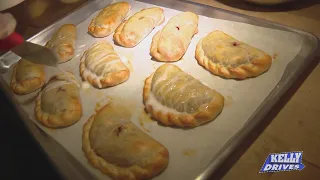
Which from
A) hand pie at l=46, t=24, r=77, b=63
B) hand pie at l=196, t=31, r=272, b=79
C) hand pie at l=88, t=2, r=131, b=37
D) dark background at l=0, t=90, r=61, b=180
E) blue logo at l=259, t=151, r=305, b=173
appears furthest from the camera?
hand pie at l=88, t=2, r=131, b=37

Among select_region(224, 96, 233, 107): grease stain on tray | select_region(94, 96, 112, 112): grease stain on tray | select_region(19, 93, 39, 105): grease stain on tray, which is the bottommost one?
select_region(224, 96, 233, 107): grease stain on tray

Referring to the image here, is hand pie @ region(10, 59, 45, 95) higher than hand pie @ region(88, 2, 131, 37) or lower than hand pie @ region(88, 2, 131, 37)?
lower

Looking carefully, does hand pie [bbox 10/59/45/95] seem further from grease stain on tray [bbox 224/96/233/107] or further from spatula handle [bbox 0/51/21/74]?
grease stain on tray [bbox 224/96/233/107]

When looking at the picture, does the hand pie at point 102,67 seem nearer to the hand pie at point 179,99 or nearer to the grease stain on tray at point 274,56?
the hand pie at point 179,99

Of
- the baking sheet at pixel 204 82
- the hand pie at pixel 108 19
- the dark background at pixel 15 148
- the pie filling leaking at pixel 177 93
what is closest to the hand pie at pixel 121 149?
the baking sheet at pixel 204 82

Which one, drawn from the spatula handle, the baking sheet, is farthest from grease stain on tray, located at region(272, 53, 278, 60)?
the spatula handle

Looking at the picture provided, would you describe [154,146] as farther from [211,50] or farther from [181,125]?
[211,50]

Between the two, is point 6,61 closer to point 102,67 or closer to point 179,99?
point 102,67
